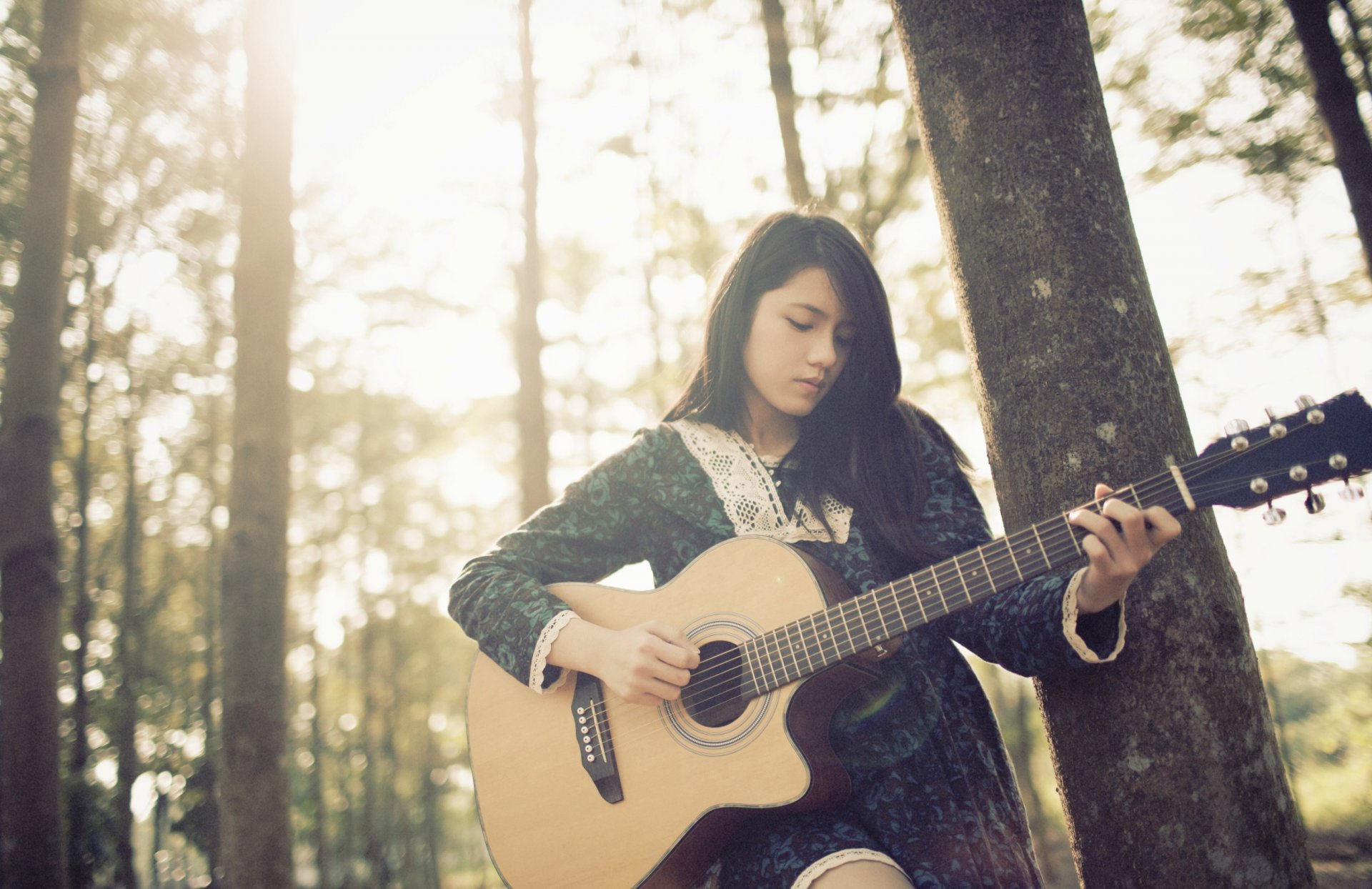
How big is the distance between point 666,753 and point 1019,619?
92 centimetres

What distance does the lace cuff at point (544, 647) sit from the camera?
88.1 inches

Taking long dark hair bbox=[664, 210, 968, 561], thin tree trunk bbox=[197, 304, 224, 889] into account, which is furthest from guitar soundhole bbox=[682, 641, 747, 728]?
thin tree trunk bbox=[197, 304, 224, 889]

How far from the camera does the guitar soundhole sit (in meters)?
1.99

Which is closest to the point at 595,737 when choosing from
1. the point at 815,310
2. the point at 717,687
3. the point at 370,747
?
the point at 717,687

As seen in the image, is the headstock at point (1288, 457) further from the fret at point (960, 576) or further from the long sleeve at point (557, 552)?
the long sleeve at point (557, 552)

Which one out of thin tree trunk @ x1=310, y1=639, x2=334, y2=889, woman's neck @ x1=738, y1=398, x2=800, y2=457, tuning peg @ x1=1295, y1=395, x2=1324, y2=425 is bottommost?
thin tree trunk @ x1=310, y1=639, x2=334, y2=889

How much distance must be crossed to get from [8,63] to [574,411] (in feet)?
27.9

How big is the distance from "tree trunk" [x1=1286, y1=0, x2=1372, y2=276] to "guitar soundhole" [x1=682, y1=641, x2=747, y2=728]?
449cm

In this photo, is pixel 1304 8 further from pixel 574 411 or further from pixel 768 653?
pixel 574 411

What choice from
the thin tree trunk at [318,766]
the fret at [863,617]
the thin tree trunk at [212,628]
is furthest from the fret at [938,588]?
the thin tree trunk at [318,766]

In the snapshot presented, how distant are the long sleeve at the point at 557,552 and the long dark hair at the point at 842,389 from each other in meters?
0.35

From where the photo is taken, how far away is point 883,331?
7.89 feet

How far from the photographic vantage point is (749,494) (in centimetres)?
235

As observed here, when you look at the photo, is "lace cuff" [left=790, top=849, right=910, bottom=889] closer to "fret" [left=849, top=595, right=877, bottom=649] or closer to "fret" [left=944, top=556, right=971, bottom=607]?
"fret" [left=849, top=595, right=877, bottom=649]
